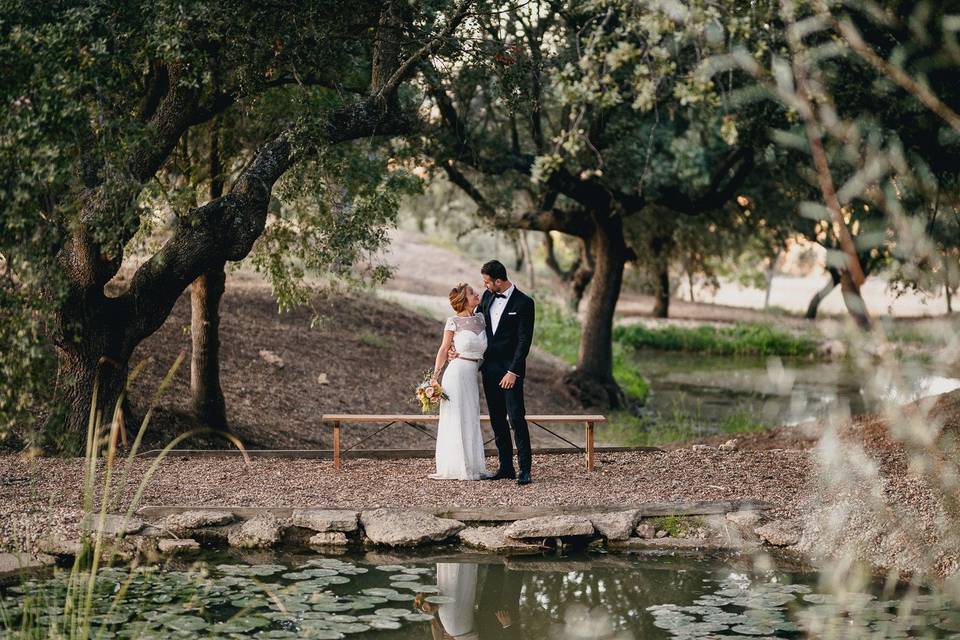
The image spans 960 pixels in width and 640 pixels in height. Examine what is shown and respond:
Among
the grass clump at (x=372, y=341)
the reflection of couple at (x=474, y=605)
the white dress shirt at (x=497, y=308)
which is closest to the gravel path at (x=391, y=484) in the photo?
the reflection of couple at (x=474, y=605)

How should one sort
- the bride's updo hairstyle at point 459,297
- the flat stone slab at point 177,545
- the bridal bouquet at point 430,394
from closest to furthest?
the flat stone slab at point 177,545, the bride's updo hairstyle at point 459,297, the bridal bouquet at point 430,394

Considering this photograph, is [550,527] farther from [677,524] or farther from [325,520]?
[325,520]

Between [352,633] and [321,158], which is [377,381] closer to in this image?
[321,158]

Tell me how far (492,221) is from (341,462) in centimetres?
954

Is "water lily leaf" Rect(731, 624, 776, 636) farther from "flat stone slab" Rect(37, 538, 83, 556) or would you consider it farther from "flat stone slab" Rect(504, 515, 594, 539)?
"flat stone slab" Rect(37, 538, 83, 556)

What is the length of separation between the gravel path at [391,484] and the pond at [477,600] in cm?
117

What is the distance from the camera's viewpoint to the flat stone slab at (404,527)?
8.77 metres

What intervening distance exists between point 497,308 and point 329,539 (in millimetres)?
3033

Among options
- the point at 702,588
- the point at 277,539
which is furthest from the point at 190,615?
the point at 702,588

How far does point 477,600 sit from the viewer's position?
24.8 ft

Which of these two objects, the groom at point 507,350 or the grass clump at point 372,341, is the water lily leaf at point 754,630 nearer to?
the groom at point 507,350

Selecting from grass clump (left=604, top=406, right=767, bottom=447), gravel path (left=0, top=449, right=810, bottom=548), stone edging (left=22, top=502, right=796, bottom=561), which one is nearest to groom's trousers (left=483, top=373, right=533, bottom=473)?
gravel path (left=0, top=449, right=810, bottom=548)

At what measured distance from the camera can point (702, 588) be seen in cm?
778

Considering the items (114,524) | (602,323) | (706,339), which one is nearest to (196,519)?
(114,524)
